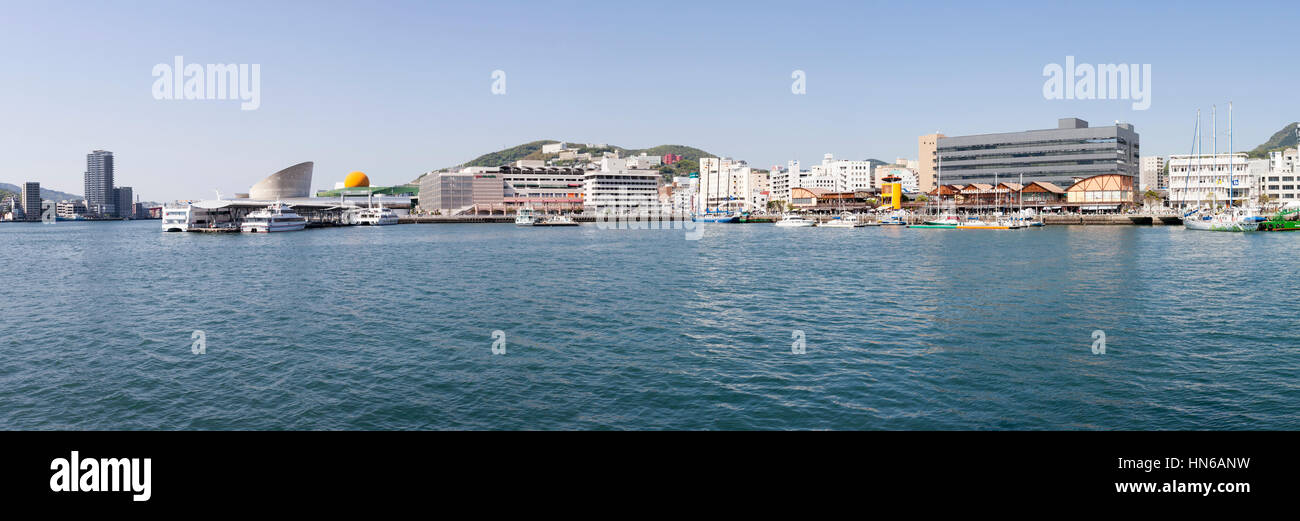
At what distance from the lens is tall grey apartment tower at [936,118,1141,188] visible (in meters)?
149

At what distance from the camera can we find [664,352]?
60.7 ft

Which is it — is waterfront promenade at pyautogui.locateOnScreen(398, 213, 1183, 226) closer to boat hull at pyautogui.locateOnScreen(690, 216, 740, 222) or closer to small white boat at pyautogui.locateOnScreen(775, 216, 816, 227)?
small white boat at pyautogui.locateOnScreen(775, 216, 816, 227)

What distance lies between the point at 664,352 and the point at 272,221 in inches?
4249

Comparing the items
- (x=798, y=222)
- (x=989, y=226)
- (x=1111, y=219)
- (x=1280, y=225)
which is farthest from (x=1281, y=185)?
(x=798, y=222)

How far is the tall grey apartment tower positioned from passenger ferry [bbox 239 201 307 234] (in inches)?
5150

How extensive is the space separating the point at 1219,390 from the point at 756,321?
11.9 m

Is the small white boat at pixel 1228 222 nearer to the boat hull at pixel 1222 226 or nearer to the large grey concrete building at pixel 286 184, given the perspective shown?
the boat hull at pixel 1222 226

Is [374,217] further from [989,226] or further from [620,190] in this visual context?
[989,226]

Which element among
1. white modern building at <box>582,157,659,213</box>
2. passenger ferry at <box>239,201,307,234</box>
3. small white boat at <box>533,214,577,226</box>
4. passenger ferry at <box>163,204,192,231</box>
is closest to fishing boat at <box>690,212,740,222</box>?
white modern building at <box>582,157,659,213</box>

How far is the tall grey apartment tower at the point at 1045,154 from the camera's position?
14938 centimetres
